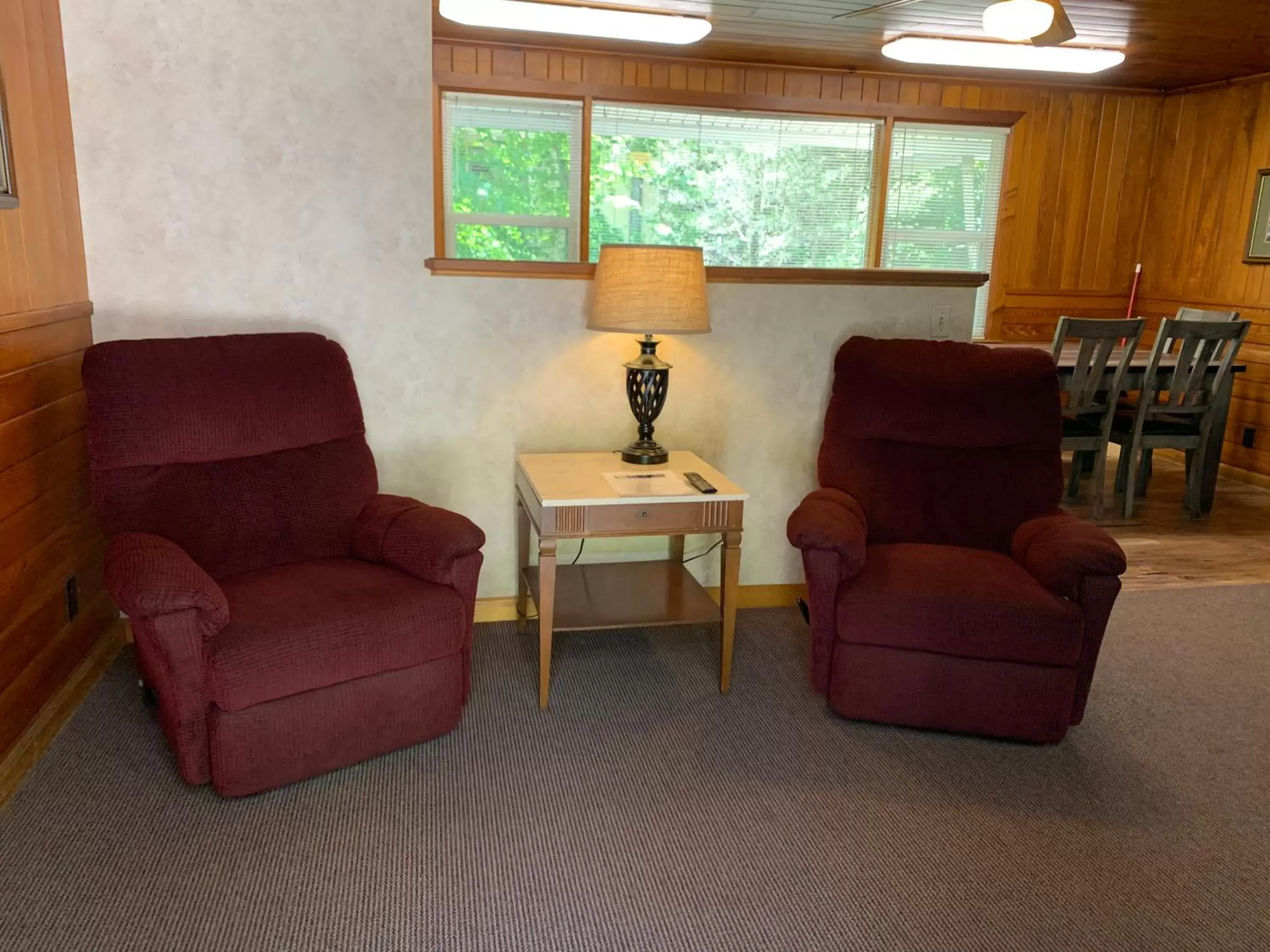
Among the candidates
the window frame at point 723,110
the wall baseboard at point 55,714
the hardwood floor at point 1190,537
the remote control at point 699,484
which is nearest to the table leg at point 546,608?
the remote control at point 699,484

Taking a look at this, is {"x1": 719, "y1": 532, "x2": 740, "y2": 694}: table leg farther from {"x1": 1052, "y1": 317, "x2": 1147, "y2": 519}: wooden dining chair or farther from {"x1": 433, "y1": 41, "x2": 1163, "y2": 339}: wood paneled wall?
{"x1": 433, "y1": 41, "x2": 1163, "y2": 339}: wood paneled wall

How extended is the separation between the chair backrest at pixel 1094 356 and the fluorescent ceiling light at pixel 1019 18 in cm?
128

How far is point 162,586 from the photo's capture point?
6.32 feet

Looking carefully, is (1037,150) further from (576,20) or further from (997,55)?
(576,20)

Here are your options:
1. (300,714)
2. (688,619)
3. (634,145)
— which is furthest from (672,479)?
(634,145)

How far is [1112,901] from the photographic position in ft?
6.14

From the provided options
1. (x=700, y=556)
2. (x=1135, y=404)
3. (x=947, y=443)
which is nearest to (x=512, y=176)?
(x=700, y=556)

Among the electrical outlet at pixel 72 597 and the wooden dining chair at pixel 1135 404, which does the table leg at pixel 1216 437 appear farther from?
the electrical outlet at pixel 72 597

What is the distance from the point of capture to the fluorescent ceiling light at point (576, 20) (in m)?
4.03

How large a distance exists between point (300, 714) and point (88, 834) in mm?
483

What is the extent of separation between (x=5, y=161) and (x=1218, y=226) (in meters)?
6.36

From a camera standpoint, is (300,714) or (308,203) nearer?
(300,714)

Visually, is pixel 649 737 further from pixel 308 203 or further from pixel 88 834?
pixel 308 203

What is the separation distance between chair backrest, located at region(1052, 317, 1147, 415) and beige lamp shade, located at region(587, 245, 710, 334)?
2.42 metres
